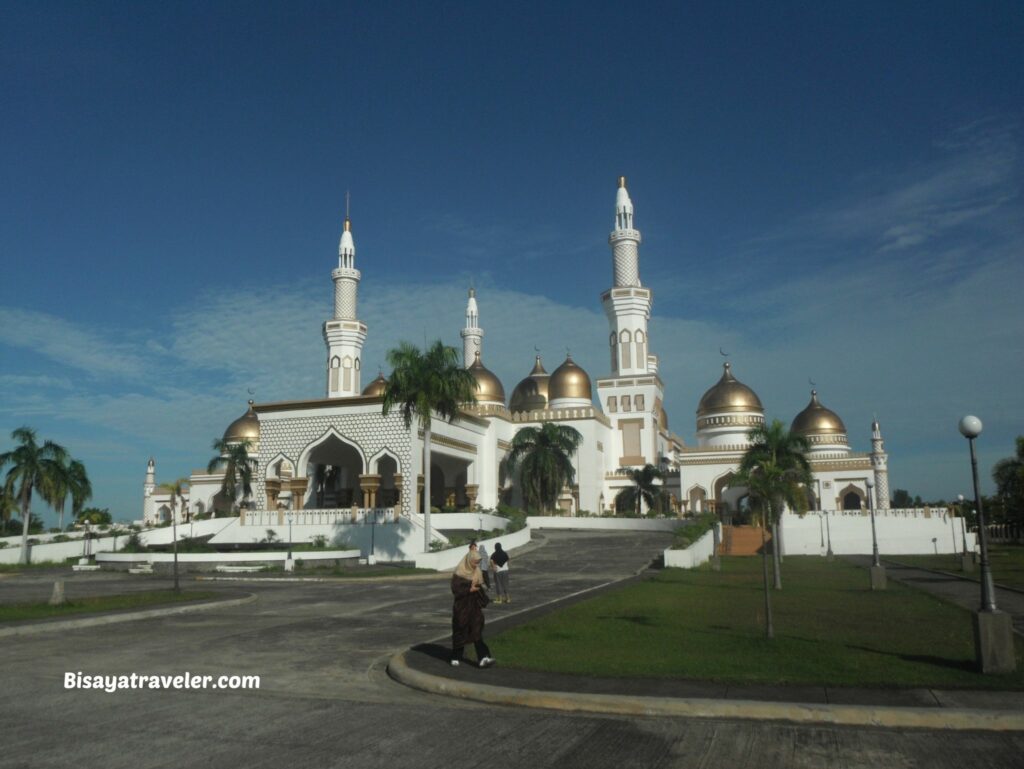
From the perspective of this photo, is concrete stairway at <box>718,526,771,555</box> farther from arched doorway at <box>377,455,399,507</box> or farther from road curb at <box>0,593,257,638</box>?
road curb at <box>0,593,257,638</box>

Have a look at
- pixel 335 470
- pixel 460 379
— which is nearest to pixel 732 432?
pixel 335 470

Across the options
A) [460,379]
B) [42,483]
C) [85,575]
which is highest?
[460,379]

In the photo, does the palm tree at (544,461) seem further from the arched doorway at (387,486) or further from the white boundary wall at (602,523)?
the arched doorway at (387,486)

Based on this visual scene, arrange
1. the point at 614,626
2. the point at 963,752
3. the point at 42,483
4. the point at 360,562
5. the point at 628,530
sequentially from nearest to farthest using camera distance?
the point at 963,752
the point at 614,626
the point at 360,562
the point at 42,483
the point at 628,530

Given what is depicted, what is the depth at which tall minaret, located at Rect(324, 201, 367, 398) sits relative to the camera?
5675 cm

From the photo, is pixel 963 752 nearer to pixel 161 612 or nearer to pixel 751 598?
pixel 751 598

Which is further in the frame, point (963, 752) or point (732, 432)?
point (732, 432)

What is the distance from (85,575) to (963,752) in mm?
31359

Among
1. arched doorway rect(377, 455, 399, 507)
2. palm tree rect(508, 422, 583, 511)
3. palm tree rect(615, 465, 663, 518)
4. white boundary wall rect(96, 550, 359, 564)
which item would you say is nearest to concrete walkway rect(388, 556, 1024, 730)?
white boundary wall rect(96, 550, 359, 564)

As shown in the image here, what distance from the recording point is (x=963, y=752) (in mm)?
6512

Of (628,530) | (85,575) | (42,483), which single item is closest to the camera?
(85,575)

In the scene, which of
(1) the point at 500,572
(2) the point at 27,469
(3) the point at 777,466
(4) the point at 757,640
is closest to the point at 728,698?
(4) the point at 757,640

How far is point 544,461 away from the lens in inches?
2008

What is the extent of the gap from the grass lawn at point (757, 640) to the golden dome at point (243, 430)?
53831 mm
